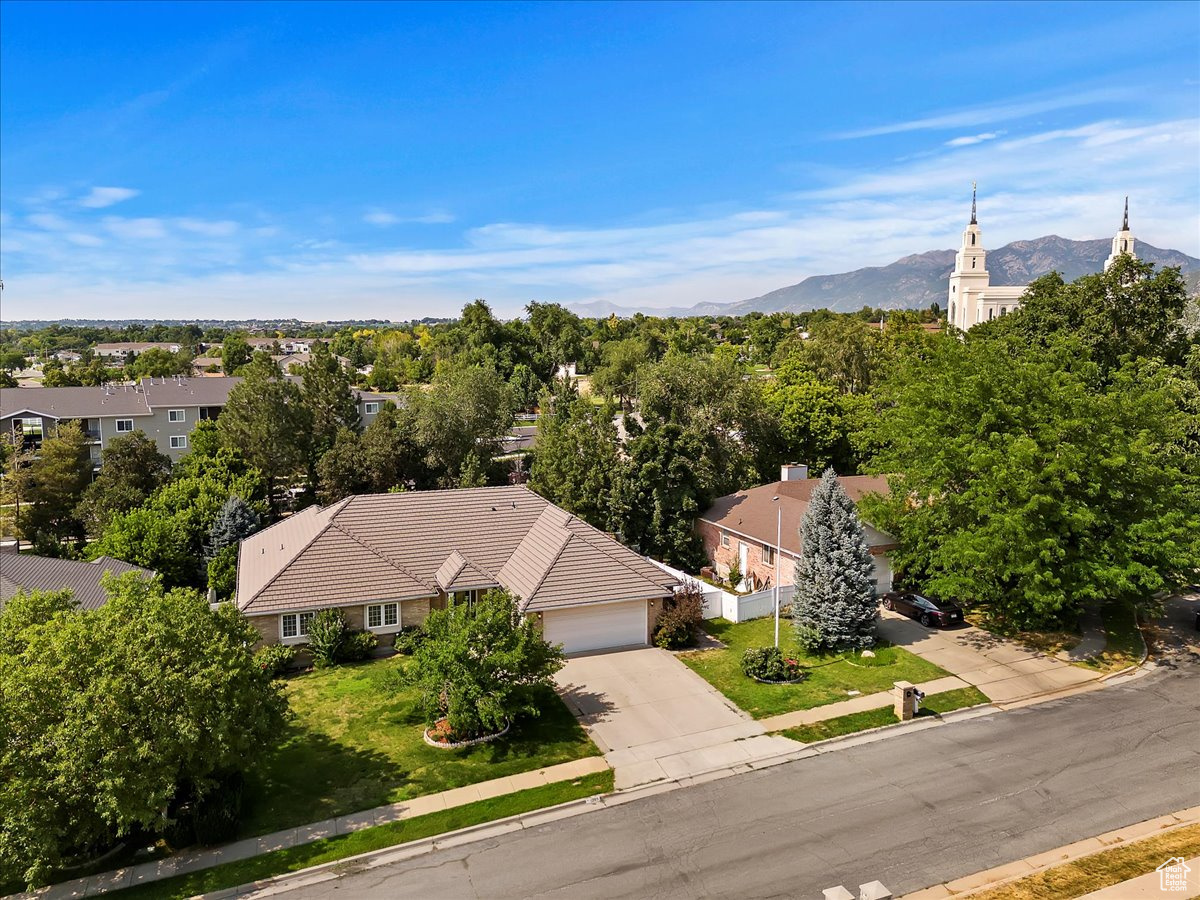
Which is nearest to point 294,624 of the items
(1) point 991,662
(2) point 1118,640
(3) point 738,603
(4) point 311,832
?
(4) point 311,832

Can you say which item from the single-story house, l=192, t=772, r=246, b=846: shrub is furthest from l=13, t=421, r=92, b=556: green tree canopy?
l=192, t=772, r=246, b=846: shrub

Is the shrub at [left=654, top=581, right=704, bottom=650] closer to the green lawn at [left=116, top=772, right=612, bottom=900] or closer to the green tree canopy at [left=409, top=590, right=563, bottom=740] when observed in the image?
the green tree canopy at [left=409, top=590, right=563, bottom=740]

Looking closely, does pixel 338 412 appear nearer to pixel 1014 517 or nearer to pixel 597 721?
pixel 597 721

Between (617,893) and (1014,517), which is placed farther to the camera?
(1014,517)

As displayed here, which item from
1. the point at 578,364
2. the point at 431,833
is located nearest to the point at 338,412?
the point at 431,833

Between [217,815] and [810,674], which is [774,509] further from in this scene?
[217,815]

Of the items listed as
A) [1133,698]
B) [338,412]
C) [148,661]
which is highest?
[338,412]

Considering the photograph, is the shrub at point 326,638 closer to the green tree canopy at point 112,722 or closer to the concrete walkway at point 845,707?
the green tree canopy at point 112,722

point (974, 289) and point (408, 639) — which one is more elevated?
point (974, 289)
